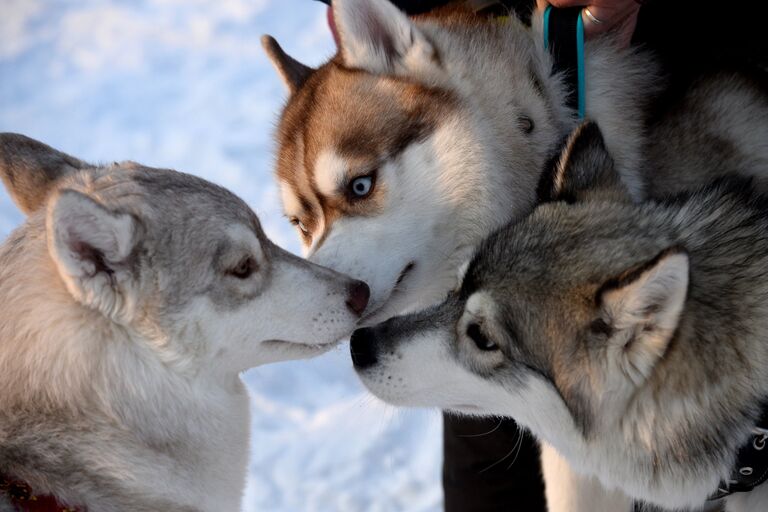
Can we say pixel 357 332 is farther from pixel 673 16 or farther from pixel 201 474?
pixel 673 16

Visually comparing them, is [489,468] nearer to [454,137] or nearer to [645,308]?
[454,137]

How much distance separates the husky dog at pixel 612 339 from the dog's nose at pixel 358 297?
70mm

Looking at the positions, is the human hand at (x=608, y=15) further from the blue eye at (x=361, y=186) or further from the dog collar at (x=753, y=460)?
the dog collar at (x=753, y=460)

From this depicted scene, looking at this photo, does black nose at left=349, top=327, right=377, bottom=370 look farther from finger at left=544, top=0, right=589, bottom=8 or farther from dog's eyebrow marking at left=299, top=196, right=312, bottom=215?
finger at left=544, top=0, right=589, bottom=8

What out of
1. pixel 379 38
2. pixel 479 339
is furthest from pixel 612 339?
pixel 379 38

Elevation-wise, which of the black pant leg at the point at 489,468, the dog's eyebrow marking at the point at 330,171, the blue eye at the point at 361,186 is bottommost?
the black pant leg at the point at 489,468

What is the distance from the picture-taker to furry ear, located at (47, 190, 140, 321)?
152 centimetres

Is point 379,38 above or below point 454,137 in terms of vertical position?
above

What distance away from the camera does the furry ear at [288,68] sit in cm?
269

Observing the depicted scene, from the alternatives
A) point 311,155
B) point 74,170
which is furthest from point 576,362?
point 74,170

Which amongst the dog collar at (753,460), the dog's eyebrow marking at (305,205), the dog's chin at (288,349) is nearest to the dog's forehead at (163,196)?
the dog's chin at (288,349)

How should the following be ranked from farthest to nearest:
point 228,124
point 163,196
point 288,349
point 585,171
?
point 228,124 < point 585,171 < point 288,349 < point 163,196

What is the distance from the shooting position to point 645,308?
1.55 metres

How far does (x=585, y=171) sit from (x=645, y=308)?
22.4 inches
